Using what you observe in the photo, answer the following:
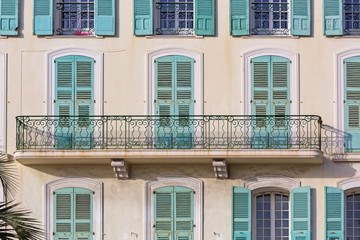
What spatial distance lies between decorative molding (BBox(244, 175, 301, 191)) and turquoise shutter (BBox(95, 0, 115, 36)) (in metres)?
5.06

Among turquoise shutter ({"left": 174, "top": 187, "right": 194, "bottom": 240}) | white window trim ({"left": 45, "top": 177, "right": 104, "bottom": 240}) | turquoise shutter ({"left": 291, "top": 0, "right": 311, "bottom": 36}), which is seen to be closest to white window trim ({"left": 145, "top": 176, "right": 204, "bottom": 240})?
turquoise shutter ({"left": 174, "top": 187, "right": 194, "bottom": 240})

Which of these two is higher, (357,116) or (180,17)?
(180,17)

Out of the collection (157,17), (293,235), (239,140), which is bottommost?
(293,235)

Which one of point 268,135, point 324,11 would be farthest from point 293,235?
point 324,11

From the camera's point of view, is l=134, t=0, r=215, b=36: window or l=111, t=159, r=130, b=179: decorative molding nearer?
l=111, t=159, r=130, b=179: decorative molding

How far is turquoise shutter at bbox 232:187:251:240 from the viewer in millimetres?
30469

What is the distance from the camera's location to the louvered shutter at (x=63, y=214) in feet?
100

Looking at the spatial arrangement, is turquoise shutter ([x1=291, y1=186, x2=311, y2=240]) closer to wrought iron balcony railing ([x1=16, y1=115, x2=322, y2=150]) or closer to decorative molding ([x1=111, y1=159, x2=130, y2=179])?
wrought iron balcony railing ([x1=16, y1=115, x2=322, y2=150])

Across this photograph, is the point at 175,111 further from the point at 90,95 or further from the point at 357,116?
the point at 357,116

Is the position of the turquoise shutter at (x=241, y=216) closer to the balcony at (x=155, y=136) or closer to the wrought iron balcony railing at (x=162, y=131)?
the balcony at (x=155, y=136)

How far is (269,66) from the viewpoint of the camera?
31.0 meters

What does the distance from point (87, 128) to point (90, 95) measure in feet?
2.82

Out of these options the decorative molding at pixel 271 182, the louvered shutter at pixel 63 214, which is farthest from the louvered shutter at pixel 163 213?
the louvered shutter at pixel 63 214

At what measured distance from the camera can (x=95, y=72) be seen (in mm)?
31156
